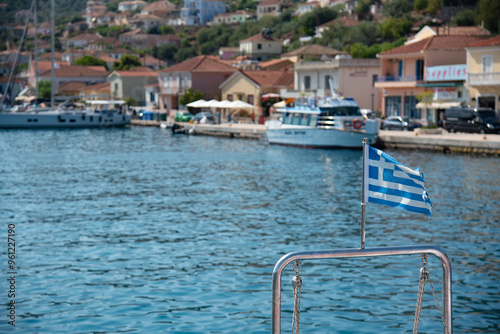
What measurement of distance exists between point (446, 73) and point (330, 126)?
12560mm

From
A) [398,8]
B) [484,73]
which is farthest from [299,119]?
[398,8]

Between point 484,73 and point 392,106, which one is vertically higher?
point 484,73

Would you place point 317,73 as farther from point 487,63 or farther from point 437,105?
point 487,63

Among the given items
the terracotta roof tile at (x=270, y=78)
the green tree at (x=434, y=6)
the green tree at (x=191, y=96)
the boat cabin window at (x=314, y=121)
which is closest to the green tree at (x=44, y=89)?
the green tree at (x=191, y=96)

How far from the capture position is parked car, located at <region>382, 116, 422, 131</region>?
5386 cm

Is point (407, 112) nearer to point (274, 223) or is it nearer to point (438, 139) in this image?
point (438, 139)

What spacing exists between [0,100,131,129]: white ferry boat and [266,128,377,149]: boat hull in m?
30.9

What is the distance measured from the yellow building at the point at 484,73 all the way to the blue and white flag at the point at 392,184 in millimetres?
44938

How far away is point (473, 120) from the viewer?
157ft

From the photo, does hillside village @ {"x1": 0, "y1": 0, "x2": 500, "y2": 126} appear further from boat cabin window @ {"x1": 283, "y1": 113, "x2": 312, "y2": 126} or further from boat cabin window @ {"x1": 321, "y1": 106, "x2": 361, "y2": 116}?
boat cabin window @ {"x1": 321, "y1": 106, "x2": 361, "y2": 116}

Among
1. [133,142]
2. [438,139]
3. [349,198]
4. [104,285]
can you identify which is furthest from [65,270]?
[133,142]

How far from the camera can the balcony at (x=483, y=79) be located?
5056cm

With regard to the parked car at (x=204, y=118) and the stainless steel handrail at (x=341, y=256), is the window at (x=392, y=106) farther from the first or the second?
the stainless steel handrail at (x=341, y=256)

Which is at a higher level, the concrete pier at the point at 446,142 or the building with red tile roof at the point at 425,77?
the building with red tile roof at the point at 425,77
